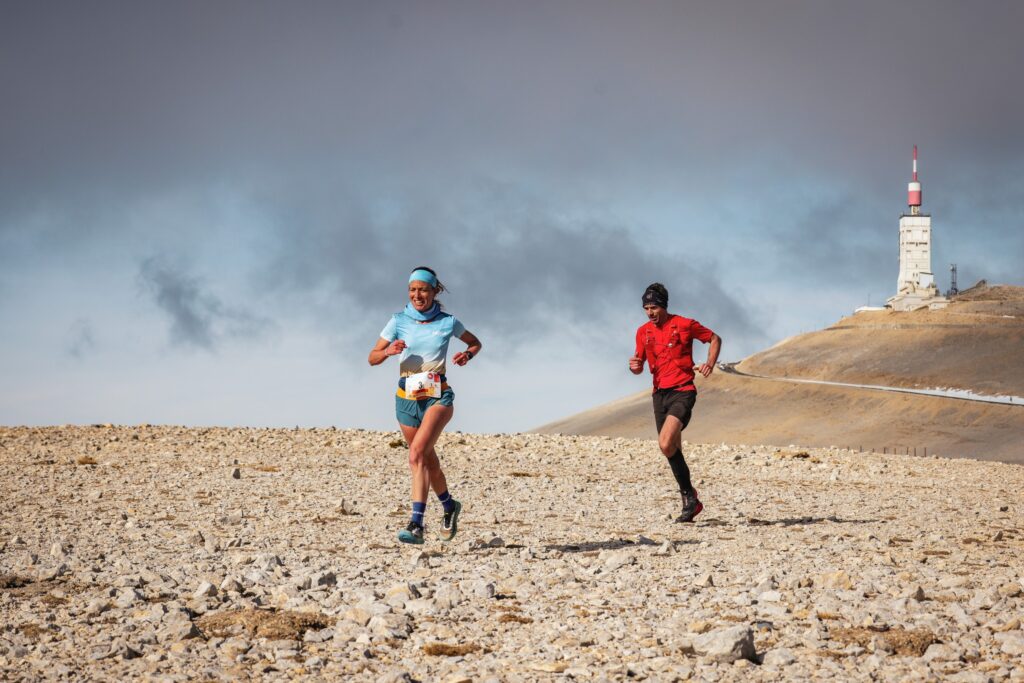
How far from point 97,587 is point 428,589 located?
2.69m

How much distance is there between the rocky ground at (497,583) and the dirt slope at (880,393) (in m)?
71.7

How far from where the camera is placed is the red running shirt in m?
13.6

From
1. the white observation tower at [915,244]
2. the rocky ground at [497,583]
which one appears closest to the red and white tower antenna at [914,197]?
the white observation tower at [915,244]

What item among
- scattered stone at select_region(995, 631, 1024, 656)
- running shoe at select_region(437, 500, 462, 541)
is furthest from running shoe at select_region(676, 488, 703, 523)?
scattered stone at select_region(995, 631, 1024, 656)

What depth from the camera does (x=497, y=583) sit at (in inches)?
371

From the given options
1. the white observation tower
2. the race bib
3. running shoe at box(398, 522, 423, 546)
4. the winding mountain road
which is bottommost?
running shoe at box(398, 522, 423, 546)

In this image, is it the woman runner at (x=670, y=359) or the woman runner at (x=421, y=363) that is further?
the woman runner at (x=670, y=359)

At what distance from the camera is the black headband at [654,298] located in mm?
13500

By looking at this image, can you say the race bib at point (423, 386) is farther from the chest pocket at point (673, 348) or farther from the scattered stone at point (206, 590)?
the chest pocket at point (673, 348)

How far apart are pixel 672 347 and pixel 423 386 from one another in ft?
12.1

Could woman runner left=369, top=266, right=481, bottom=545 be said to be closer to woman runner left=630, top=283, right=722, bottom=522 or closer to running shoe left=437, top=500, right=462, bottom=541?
running shoe left=437, top=500, right=462, bottom=541

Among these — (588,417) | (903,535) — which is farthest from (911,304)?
(903,535)

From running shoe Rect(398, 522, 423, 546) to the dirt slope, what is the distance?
7575cm

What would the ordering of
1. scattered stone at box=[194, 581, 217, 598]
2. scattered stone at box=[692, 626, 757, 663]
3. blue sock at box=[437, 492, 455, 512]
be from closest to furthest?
scattered stone at box=[692, 626, 757, 663], scattered stone at box=[194, 581, 217, 598], blue sock at box=[437, 492, 455, 512]
